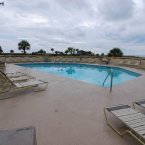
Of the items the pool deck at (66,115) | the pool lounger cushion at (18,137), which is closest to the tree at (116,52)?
the pool deck at (66,115)

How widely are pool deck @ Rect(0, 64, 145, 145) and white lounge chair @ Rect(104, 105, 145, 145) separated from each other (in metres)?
0.16

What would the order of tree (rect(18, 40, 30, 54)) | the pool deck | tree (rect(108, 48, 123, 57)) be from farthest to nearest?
tree (rect(18, 40, 30, 54)), tree (rect(108, 48, 123, 57)), the pool deck

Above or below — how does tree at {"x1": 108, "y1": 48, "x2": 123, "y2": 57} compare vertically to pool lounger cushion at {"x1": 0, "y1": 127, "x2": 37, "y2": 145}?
above

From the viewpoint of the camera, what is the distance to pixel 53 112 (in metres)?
3.87

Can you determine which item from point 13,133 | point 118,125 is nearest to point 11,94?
point 118,125

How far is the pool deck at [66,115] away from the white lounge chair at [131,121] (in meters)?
0.16

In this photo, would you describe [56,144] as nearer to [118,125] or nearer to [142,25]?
[118,125]

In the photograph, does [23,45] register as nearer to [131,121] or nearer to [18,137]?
[131,121]

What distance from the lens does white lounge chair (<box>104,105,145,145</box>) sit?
2.61 metres

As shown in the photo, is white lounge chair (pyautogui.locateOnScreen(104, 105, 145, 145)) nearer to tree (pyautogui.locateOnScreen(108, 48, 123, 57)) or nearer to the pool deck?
the pool deck

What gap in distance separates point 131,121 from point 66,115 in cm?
148

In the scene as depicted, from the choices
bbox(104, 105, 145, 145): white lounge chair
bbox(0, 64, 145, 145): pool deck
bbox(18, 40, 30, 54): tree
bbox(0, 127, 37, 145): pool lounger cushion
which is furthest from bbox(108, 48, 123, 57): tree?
bbox(0, 127, 37, 145): pool lounger cushion

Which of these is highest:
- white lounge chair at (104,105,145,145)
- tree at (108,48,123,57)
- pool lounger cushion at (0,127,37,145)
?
tree at (108,48,123,57)

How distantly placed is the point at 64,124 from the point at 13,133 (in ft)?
6.53
